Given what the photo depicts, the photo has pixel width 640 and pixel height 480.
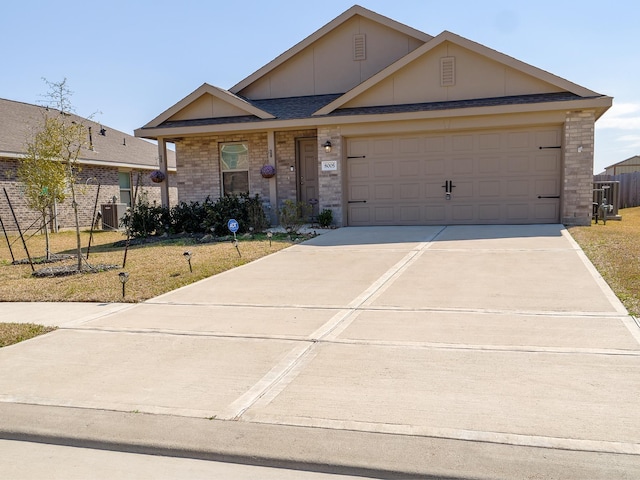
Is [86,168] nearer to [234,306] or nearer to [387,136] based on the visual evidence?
[387,136]

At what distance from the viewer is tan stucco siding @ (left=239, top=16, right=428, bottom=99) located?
17078 millimetres

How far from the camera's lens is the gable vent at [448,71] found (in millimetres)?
13953

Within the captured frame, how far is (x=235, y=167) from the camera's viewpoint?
54.6ft

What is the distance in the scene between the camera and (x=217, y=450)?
10.8 feet

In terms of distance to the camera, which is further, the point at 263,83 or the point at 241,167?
the point at 263,83

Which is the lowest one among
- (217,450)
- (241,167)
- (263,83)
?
(217,450)

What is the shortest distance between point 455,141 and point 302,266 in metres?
6.74

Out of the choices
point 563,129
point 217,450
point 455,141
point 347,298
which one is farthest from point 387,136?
point 217,450

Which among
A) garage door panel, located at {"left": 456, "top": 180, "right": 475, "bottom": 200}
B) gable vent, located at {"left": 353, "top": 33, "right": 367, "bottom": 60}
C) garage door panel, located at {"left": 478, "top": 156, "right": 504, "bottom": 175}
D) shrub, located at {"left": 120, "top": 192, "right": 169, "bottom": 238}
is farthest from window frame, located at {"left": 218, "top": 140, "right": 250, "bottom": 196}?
garage door panel, located at {"left": 478, "top": 156, "right": 504, "bottom": 175}

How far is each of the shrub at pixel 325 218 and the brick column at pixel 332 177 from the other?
19cm

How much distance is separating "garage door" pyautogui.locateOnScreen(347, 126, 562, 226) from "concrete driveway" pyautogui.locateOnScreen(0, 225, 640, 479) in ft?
20.9

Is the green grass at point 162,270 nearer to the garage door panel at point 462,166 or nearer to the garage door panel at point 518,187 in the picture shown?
the garage door panel at point 518,187

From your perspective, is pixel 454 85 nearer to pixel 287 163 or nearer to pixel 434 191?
pixel 434 191

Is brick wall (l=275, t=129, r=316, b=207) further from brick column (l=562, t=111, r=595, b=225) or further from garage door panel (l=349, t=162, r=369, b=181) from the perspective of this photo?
brick column (l=562, t=111, r=595, b=225)
